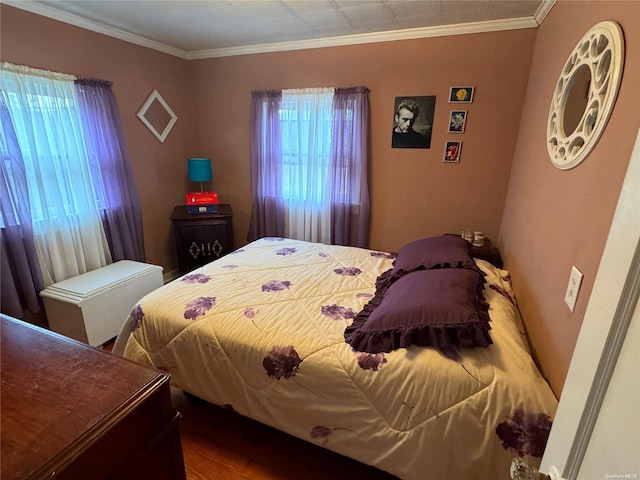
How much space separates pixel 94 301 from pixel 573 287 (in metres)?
2.75

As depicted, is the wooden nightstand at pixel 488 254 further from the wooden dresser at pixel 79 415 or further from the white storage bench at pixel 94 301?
the white storage bench at pixel 94 301

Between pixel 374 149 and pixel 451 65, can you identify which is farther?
pixel 374 149

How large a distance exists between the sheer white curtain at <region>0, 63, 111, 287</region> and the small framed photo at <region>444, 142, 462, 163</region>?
298 cm

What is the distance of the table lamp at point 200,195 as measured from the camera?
3.32 metres

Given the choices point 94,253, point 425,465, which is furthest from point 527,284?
point 94,253

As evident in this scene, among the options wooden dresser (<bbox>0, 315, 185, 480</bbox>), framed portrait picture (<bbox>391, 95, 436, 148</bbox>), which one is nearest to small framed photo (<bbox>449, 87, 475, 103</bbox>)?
framed portrait picture (<bbox>391, 95, 436, 148</bbox>)

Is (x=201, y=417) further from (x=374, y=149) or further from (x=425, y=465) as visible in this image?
(x=374, y=149)

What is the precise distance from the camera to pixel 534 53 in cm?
235

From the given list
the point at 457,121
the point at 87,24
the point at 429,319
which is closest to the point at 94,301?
the point at 87,24

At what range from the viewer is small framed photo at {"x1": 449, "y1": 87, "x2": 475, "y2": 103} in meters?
2.60

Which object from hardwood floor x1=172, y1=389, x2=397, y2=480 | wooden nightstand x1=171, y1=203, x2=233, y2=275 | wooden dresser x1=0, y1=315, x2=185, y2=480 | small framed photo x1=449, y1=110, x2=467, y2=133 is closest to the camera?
wooden dresser x1=0, y1=315, x2=185, y2=480

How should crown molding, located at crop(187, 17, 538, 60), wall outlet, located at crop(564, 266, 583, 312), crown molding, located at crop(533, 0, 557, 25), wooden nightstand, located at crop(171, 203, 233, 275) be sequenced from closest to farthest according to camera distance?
wall outlet, located at crop(564, 266, 583, 312)
crown molding, located at crop(533, 0, 557, 25)
crown molding, located at crop(187, 17, 538, 60)
wooden nightstand, located at crop(171, 203, 233, 275)

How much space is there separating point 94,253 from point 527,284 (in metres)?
3.17

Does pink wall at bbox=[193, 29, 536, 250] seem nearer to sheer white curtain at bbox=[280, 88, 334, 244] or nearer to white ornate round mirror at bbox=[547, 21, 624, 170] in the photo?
sheer white curtain at bbox=[280, 88, 334, 244]
